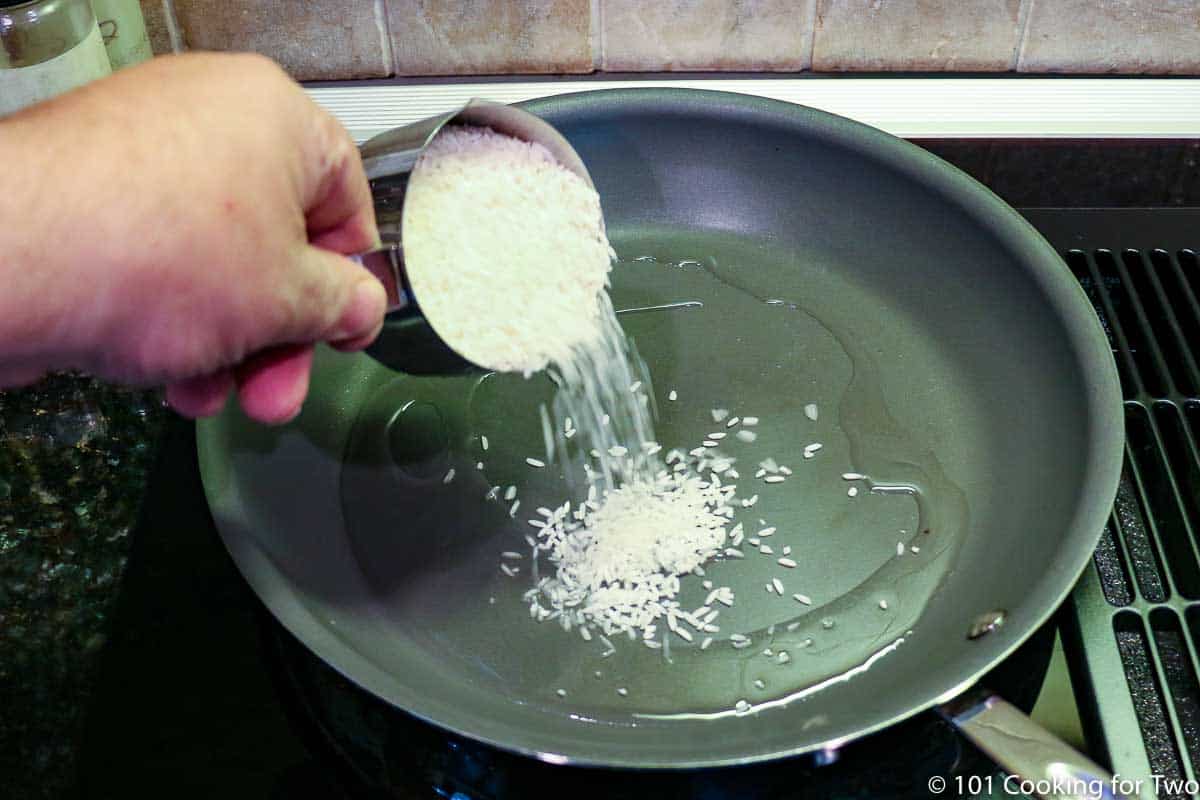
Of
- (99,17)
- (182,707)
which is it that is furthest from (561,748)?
(99,17)

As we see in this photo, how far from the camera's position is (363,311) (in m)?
0.58

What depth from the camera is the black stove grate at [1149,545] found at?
631mm

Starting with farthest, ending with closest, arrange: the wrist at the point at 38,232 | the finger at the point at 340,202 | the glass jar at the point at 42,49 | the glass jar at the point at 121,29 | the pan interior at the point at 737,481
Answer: the glass jar at the point at 121,29
the glass jar at the point at 42,49
the pan interior at the point at 737,481
the finger at the point at 340,202
the wrist at the point at 38,232

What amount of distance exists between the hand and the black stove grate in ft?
1.62

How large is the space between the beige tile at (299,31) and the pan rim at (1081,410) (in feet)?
0.74

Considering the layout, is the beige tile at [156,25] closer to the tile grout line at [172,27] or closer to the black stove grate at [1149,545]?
the tile grout line at [172,27]

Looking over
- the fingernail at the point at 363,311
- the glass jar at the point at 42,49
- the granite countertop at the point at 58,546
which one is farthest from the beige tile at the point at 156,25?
the fingernail at the point at 363,311

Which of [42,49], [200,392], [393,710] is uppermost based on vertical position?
[42,49]

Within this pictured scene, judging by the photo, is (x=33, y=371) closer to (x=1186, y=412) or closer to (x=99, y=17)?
(x=99, y=17)

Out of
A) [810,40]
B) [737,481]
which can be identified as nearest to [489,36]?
[810,40]

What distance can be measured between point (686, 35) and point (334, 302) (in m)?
0.61

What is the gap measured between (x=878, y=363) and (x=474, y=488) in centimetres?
34

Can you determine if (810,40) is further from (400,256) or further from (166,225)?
(166,225)

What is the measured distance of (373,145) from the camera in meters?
0.72
